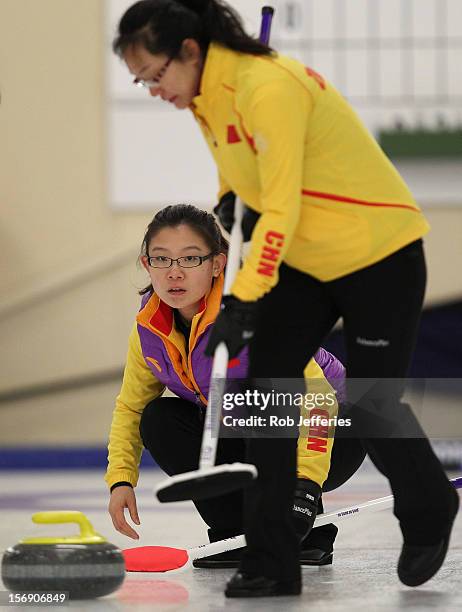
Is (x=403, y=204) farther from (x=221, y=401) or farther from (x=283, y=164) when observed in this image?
(x=221, y=401)

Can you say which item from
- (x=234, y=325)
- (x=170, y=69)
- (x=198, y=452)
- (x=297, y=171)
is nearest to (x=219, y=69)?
(x=170, y=69)

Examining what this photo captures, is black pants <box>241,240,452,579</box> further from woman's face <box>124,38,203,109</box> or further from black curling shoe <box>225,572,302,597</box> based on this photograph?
woman's face <box>124,38,203,109</box>

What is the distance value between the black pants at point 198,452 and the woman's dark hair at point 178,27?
2.81 feet

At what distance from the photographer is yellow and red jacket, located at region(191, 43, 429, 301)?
185cm

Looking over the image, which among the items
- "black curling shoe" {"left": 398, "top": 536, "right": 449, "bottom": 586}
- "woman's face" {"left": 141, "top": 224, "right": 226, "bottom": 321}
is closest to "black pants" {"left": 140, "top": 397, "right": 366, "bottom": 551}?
"woman's face" {"left": 141, "top": 224, "right": 226, "bottom": 321}

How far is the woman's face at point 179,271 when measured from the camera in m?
2.33

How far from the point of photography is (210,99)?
193 cm

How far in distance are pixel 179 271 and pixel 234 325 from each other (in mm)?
476

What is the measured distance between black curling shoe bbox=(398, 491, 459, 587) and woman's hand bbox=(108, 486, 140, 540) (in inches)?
20.6

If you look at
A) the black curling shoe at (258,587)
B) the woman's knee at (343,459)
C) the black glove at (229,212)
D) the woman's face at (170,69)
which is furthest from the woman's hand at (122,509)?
the woman's face at (170,69)

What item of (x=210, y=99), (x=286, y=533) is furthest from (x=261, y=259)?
(x=286, y=533)

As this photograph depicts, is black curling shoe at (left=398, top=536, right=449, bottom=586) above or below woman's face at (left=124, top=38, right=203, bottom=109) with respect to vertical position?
below

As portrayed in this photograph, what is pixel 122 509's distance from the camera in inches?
89.6

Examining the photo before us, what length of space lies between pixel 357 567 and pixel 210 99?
1062 millimetres
